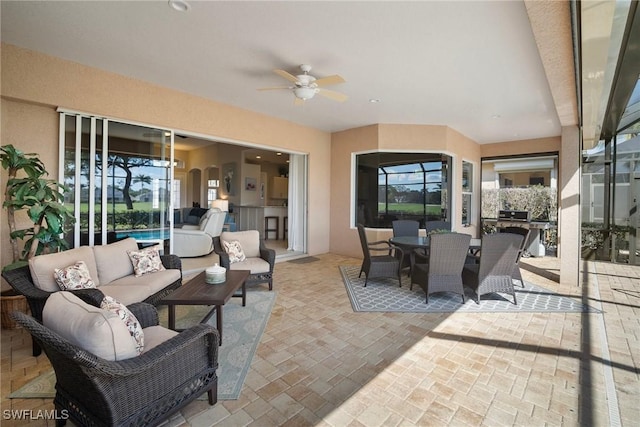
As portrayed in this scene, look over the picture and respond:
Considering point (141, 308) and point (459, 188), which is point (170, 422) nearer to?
point (141, 308)

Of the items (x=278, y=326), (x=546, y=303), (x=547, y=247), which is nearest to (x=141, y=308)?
(x=278, y=326)

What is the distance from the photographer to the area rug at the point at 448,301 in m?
3.64

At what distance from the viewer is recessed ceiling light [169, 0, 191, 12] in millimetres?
2479

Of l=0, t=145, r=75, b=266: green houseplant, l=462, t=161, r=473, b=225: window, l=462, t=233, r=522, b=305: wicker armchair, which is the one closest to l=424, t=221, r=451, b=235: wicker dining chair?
l=462, t=233, r=522, b=305: wicker armchair

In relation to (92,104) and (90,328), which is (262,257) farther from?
(90,328)

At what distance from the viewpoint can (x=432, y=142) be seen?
628 cm

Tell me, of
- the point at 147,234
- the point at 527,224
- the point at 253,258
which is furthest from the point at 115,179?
the point at 527,224

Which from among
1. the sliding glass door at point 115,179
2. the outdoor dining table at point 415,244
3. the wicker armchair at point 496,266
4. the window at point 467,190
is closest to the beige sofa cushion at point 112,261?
the sliding glass door at point 115,179

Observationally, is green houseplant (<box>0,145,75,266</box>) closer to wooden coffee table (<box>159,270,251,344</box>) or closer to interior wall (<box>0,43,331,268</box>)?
interior wall (<box>0,43,331,268</box>)

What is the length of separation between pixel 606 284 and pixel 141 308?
620cm

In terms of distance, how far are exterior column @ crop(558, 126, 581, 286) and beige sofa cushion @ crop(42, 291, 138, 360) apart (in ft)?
19.2

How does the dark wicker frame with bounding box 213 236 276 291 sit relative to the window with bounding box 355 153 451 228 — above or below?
below

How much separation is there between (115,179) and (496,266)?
5.29 metres

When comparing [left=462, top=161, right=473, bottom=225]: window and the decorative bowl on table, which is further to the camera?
[left=462, top=161, right=473, bottom=225]: window
